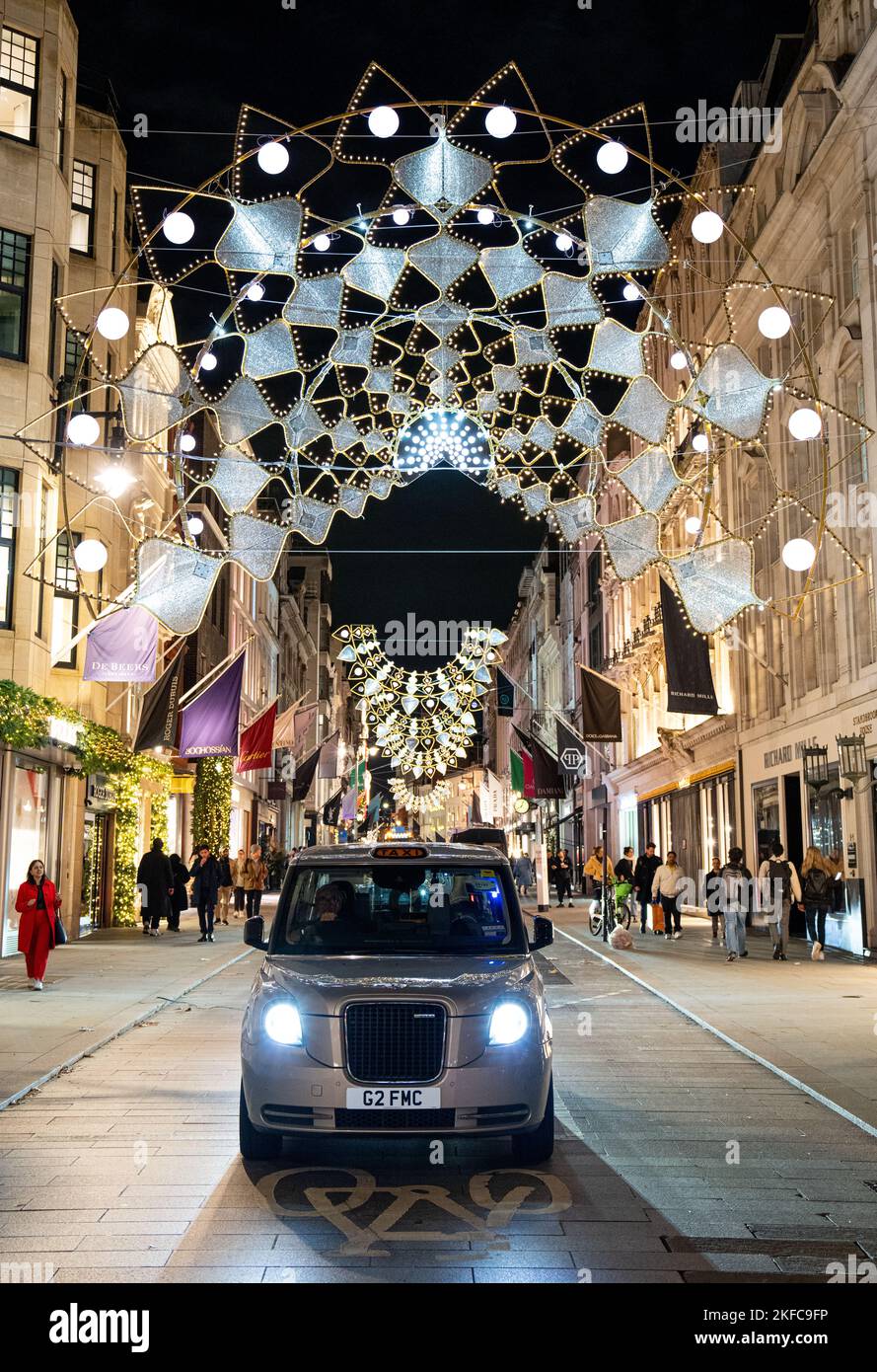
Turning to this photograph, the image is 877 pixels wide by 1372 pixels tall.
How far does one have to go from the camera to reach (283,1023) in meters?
7.61

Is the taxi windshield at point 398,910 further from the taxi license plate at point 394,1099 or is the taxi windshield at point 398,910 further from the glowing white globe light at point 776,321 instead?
the glowing white globe light at point 776,321

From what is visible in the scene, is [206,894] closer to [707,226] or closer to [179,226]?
[179,226]

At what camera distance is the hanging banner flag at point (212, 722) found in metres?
26.8

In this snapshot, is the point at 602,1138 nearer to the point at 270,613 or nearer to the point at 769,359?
the point at 769,359

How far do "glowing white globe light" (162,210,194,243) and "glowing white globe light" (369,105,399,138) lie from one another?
1.96 metres

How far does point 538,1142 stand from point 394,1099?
3.46 ft

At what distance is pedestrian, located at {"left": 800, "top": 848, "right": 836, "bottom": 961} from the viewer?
22688 millimetres

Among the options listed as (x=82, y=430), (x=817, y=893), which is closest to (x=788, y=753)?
(x=817, y=893)

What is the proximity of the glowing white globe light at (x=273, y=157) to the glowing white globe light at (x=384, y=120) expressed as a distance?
31.8 inches

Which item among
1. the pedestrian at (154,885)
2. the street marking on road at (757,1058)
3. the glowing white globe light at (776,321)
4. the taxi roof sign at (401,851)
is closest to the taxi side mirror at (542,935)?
the taxi roof sign at (401,851)

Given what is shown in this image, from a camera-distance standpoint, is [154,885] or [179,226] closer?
[179,226]

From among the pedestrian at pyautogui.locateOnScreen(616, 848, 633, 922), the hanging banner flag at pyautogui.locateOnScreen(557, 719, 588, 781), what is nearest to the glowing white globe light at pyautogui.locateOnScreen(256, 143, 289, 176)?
the pedestrian at pyautogui.locateOnScreen(616, 848, 633, 922)

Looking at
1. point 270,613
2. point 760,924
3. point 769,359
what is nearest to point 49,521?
point 769,359

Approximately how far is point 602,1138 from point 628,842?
48.6 meters
